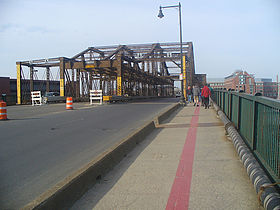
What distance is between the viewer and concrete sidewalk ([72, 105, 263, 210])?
135 inches

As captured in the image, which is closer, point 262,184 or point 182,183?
point 262,184

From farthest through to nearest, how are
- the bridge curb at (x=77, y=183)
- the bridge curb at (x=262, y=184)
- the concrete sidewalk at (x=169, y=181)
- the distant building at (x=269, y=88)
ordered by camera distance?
the distant building at (x=269, y=88)
the concrete sidewalk at (x=169, y=181)
the bridge curb at (x=77, y=183)
the bridge curb at (x=262, y=184)

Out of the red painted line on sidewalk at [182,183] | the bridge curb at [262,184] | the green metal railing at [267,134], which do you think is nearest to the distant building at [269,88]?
the red painted line on sidewalk at [182,183]

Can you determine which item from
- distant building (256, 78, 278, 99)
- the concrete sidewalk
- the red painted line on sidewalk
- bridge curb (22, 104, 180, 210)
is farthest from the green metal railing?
distant building (256, 78, 278, 99)

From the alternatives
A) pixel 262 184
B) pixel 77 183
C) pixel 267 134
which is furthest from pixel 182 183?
pixel 77 183

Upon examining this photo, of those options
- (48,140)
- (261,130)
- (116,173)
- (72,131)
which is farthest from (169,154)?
(72,131)

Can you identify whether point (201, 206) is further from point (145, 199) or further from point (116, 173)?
point (116, 173)

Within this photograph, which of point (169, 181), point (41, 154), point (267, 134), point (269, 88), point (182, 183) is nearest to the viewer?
point (267, 134)

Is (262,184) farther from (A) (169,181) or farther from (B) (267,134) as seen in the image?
(A) (169,181)

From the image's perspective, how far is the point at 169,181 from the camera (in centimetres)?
418

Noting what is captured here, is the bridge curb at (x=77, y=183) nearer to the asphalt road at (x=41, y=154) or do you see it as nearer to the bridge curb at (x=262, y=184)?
the asphalt road at (x=41, y=154)

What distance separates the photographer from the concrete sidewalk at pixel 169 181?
3.42m

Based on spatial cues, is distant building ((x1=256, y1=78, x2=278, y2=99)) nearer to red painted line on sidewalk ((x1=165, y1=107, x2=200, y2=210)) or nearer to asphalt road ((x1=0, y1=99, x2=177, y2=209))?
red painted line on sidewalk ((x1=165, y1=107, x2=200, y2=210))

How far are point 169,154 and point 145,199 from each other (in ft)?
7.93
